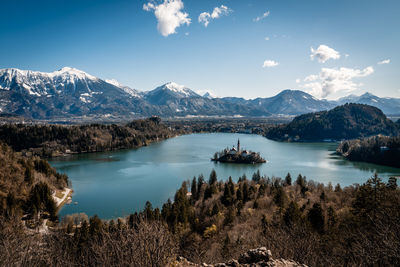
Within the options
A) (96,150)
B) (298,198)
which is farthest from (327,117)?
(298,198)

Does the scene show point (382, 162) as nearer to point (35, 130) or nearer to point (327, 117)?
point (327, 117)

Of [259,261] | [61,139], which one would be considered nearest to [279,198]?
[259,261]

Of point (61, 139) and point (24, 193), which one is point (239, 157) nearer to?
point (24, 193)

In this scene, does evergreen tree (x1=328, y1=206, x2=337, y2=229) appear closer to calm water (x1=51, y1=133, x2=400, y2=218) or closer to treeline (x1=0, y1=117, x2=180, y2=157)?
calm water (x1=51, y1=133, x2=400, y2=218)


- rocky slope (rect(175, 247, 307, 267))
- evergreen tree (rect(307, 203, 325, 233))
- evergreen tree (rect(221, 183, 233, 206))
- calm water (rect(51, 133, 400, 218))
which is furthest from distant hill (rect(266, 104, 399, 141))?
rocky slope (rect(175, 247, 307, 267))

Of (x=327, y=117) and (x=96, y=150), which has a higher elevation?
(x=327, y=117)

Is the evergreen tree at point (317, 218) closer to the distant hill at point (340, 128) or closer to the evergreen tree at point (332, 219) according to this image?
the evergreen tree at point (332, 219)

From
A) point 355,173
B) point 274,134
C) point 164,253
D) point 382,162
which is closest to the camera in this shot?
point 164,253
